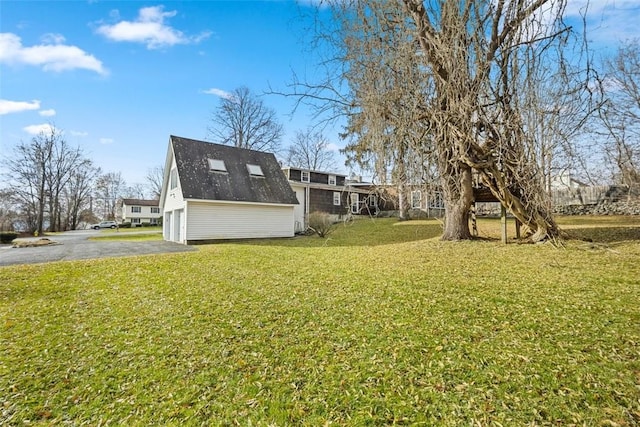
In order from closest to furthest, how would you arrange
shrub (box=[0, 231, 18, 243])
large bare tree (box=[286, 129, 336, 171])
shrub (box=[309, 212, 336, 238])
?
shrub (box=[309, 212, 336, 238]) → shrub (box=[0, 231, 18, 243]) → large bare tree (box=[286, 129, 336, 171])

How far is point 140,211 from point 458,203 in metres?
51.6

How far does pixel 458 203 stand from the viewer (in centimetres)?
941

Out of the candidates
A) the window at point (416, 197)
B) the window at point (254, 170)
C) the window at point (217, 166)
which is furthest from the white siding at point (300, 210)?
the window at point (416, 197)

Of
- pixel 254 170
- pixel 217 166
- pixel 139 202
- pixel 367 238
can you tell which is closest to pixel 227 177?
pixel 217 166

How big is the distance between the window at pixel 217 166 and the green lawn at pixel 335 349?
32.0 feet

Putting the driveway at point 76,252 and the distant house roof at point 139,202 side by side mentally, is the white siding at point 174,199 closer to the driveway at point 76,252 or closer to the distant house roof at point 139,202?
the driveway at point 76,252

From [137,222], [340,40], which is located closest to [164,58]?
[340,40]

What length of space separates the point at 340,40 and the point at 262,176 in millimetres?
11000

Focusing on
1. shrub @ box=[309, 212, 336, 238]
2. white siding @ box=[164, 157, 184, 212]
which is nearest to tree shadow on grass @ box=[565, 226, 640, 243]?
shrub @ box=[309, 212, 336, 238]

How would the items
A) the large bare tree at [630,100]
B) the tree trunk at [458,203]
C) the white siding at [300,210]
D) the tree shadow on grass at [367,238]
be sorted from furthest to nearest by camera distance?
1. the white siding at [300,210]
2. the tree shadow on grass at [367,238]
3. the large bare tree at [630,100]
4. the tree trunk at [458,203]

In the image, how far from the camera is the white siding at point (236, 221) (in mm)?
13914

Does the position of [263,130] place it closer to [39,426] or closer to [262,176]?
[262,176]

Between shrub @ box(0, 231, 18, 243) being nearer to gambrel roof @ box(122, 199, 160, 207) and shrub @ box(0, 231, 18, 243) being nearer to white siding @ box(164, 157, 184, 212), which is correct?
white siding @ box(164, 157, 184, 212)

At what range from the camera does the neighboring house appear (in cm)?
4700
